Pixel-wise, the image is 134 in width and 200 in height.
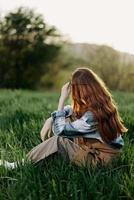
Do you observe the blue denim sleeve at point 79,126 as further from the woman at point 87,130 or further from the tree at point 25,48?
the tree at point 25,48

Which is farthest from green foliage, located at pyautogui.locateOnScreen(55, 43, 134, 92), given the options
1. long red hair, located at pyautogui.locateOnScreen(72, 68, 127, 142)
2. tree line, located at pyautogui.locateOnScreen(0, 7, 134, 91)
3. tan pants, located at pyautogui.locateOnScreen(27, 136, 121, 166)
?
tan pants, located at pyautogui.locateOnScreen(27, 136, 121, 166)

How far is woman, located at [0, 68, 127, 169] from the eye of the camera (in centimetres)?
508

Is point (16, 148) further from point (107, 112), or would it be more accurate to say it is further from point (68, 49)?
point (68, 49)

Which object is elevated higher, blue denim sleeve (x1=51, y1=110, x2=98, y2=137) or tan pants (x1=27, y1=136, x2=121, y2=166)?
blue denim sleeve (x1=51, y1=110, x2=98, y2=137)

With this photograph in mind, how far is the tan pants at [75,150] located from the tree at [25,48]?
56.7 ft

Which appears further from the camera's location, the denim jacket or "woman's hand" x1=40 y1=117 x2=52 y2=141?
"woman's hand" x1=40 y1=117 x2=52 y2=141

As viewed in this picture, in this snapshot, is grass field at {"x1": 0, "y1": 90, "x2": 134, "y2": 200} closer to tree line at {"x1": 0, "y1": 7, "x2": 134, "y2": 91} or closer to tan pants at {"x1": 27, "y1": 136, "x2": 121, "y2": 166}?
tan pants at {"x1": 27, "y1": 136, "x2": 121, "y2": 166}

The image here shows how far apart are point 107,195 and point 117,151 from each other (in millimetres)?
1004

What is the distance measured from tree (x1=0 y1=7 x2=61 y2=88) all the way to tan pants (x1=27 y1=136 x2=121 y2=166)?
1728 centimetres

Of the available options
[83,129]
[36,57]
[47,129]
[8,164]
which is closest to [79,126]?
[83,129]

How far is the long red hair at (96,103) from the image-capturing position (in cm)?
510

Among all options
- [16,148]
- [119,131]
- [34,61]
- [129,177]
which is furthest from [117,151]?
[34,61]

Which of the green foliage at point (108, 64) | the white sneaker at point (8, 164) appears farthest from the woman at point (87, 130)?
the green foliage at point (108, 64)

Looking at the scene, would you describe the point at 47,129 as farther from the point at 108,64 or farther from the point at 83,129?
the point at 108,64
